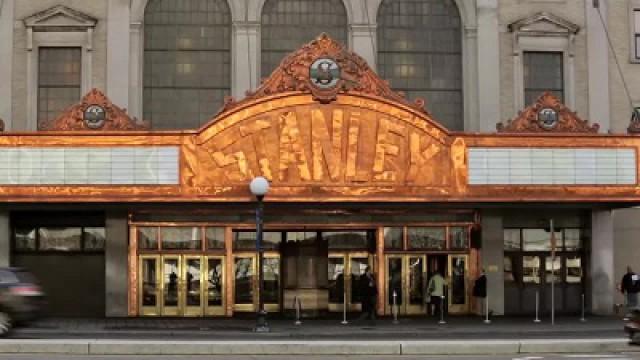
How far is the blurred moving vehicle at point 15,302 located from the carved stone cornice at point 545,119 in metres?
16.3

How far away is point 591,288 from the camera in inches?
1506

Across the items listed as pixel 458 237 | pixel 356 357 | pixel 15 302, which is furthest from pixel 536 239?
pixel 15 302

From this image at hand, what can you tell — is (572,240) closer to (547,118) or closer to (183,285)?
(547,118)

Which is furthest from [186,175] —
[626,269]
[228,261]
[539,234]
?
[626,269]

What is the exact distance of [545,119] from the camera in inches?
1320

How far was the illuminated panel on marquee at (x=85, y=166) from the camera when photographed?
32.1m

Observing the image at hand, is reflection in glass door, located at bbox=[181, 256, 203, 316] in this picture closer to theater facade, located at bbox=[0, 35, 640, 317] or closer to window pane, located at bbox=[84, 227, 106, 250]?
theater facade, located at bbox=[0, 35, 640, 317]

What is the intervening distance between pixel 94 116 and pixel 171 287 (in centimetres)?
Answer: 726

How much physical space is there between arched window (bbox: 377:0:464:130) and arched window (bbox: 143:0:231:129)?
19.2ft

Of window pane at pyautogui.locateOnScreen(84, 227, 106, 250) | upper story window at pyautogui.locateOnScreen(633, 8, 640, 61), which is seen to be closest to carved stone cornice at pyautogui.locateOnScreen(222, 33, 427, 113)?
window pane at pyautogui.locateOnScreen(84, 227, 106, 250)

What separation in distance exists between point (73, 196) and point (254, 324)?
686cm

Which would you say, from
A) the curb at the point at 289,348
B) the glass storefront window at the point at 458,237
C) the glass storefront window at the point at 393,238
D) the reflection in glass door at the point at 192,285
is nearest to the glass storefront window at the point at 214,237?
the reflection in glass door at the point at 192,285

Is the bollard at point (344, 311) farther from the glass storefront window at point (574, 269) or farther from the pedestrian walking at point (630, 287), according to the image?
the pedestrian walking at point (630, 287)

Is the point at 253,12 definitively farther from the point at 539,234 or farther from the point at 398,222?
the point at 539,234
